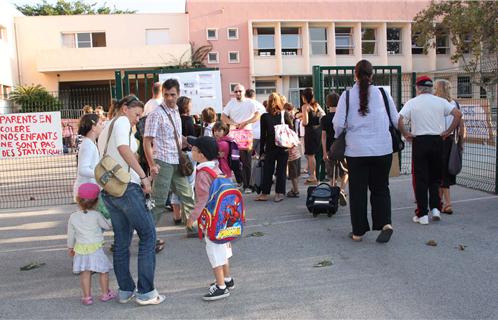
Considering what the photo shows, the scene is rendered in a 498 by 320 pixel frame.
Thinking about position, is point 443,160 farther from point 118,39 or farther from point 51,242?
point 118,39

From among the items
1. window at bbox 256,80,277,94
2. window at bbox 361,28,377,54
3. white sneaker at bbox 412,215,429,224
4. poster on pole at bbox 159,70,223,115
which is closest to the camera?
white sneaker at bbox 412,215,429,224

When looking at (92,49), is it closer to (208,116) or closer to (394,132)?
(208,116)

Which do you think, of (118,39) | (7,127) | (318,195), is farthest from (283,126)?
(118,39)

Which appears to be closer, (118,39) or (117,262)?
(117,262)

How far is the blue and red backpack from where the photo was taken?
3.94m

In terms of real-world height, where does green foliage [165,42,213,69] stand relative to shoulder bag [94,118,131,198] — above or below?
above

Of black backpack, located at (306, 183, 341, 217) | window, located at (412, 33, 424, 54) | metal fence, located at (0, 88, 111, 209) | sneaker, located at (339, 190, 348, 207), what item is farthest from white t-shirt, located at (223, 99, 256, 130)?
window, located at (412, 33, 424, 54)

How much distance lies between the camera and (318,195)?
680cm

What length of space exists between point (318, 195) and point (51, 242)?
143 inches

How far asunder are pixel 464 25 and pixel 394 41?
629cm

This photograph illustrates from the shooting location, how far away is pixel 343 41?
31.4 metres

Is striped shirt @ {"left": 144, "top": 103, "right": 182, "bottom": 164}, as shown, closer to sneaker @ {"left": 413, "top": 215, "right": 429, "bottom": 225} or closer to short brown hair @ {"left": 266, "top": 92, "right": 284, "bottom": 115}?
short brown hair @ {"left": 266, "top": 92, "right": 284, "bottom": 115}

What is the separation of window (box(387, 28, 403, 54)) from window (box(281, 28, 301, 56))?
6363 mm

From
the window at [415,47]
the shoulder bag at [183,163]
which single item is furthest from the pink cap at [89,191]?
the window at [415,47]
